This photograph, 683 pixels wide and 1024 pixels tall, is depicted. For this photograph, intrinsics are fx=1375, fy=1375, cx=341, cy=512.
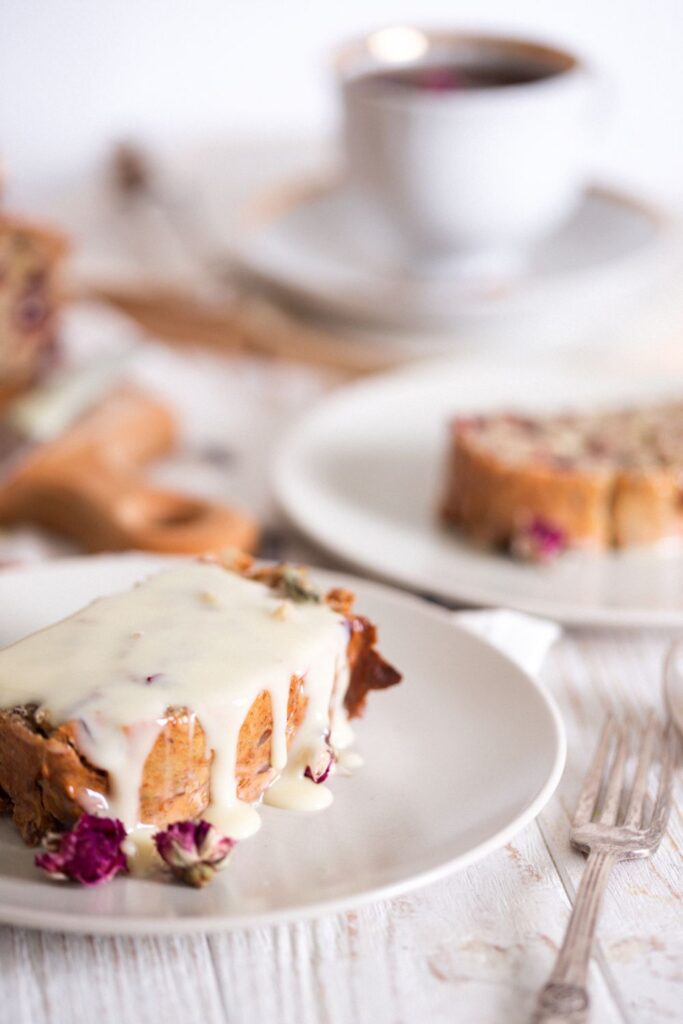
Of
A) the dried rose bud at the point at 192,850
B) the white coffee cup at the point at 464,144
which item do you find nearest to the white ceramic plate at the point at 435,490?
the white coffee cup at the point at 464,144

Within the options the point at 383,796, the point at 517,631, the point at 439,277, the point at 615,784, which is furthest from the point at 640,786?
the point at 439,277

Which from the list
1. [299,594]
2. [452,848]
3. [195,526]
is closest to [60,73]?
[195,526]

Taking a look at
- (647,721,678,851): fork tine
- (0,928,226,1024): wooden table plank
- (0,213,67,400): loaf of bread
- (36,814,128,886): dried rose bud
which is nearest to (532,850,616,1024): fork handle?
(647,721,678,851): fork tine

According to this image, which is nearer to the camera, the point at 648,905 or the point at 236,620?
the point at 648,905

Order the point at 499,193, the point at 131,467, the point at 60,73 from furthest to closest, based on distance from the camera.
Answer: the point at 60,73
the point at 499,193
the point at 131,467

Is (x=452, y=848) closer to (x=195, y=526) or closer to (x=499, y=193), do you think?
(x=195, y=526)

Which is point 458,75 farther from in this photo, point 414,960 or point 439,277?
point 414,960

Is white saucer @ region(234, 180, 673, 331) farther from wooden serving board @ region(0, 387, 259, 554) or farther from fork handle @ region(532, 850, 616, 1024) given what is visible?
fork handle @ region(532, 850, 616, 1024)
